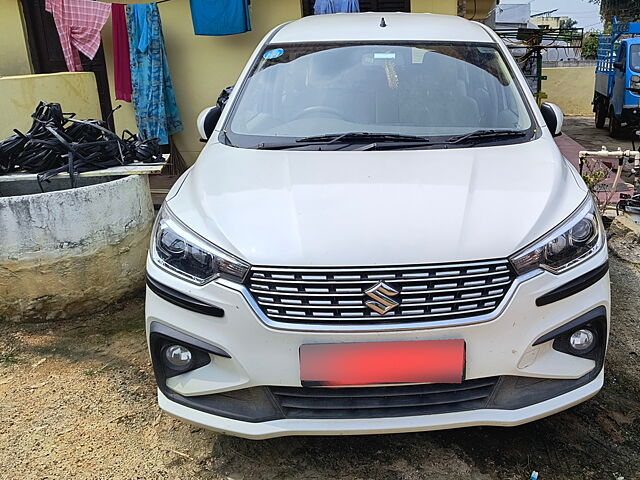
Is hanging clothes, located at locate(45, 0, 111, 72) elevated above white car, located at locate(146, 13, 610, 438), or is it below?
above

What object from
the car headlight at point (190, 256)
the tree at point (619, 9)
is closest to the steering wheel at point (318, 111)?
the car headlight at point (190, 256)

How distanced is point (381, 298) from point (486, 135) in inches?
47.6

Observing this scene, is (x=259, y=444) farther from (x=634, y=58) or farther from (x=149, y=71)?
(x=634, y=58)

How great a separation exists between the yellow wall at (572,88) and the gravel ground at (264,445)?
15.8 meters

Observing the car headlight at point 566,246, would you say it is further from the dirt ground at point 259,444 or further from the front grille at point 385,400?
the dirt ground at point 259,444

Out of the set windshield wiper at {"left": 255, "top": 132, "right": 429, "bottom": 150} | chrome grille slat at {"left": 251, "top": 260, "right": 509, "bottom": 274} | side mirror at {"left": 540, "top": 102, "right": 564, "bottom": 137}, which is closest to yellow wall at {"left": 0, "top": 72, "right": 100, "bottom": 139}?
windshield wiper at {"left": 255, "top": 132, "right": 429, "bottom": 150}

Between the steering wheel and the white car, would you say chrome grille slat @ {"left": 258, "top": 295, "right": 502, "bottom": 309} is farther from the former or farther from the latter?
the steering wheel

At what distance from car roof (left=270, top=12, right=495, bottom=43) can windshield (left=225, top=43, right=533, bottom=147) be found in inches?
2.8

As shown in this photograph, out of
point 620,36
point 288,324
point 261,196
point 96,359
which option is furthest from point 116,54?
point 620,36

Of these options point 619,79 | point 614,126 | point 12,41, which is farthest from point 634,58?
point 12,41

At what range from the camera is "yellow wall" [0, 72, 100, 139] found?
5980 mm

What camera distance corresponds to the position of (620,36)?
491 inches

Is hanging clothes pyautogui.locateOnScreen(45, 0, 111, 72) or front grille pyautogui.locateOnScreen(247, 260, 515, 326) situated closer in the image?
front grille pyautogui.locateOnScreen(247, 260, 515, 326)

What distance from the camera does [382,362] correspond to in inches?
76.9
